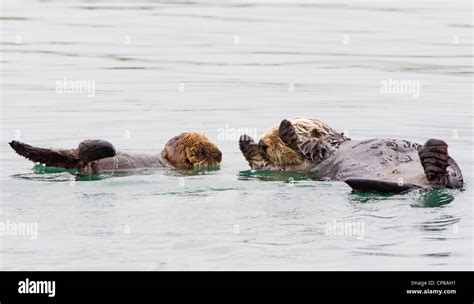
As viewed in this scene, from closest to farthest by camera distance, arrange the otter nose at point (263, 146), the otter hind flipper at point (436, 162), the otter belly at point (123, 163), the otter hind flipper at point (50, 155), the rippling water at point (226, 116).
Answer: the rippling water at point (226, 116), the otter hind flipper at point (436, 162), the otter hind flipper at point (50, 155), the otter belly at point (123, 163), the otter nose at point (263, 146)

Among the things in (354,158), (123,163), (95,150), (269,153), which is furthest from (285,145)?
(95,150)

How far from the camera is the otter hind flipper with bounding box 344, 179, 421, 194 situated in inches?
352

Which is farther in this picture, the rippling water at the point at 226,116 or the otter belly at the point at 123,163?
the otter belly at the point at 123,163

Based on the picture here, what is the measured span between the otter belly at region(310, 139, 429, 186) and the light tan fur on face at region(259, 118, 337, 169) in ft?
0.95

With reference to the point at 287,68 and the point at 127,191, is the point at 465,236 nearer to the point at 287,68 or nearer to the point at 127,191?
the point at 127,191

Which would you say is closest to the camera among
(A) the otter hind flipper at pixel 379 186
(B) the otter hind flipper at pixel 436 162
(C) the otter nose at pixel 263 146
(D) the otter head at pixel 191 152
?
(B) the otter hind flipper at pixel 436 162

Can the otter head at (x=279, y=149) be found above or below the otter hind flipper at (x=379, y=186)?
above

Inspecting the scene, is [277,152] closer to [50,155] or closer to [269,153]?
[269,153]

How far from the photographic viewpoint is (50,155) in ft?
32.8

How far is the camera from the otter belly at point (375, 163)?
30.8 ft

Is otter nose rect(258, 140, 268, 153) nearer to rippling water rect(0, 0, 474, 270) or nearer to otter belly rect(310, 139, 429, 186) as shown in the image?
rippling water rect(0, 0, 474, 270)

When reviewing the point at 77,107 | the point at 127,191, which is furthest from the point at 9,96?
the point at 127,191

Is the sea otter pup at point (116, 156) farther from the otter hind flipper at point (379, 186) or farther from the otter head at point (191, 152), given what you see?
the otter hind flipper at point (379, 186)

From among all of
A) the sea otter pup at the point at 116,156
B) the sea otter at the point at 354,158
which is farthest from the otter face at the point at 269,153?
the sea otter pup at the point at 116,156
